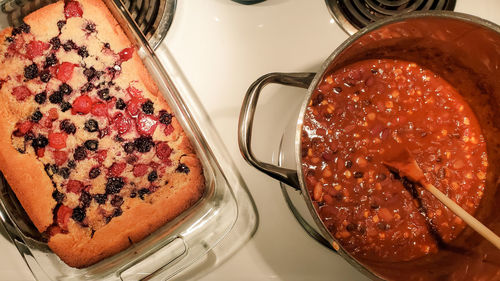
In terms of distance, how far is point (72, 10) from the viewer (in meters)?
1.29

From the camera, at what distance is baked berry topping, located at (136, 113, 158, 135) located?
128cm

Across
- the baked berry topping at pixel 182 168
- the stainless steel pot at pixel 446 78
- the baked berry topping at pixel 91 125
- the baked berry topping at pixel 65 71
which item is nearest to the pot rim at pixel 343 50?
the stainless steel pot at pixel 446 78

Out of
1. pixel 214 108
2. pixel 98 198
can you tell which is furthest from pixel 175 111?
pixel 98 198

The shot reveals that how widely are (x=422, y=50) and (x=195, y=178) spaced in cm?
85

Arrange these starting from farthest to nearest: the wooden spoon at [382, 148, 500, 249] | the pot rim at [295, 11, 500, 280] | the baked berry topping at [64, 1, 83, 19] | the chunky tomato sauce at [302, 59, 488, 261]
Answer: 1. the baked berry topping at [64, 1, 83, 19]
2. the chunky tomato sauce at [302, 59, 488, 261]
3. the wooden spoon at [382, 148, 500, 249]
4. the pot rim at [295, 11, 500, 280]

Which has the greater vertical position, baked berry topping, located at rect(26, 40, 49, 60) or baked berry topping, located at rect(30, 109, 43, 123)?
baked berry topping, located at rect(26, 40, 49, 60)

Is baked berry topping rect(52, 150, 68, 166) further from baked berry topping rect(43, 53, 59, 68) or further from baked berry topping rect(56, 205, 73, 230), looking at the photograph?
baked berry topping rect(43, 53, 59, 68)

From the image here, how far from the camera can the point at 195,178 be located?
1322mm

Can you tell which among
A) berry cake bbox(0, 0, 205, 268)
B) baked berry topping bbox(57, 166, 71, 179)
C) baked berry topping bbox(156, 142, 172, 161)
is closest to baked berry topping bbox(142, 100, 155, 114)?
berry cake bbox(0, 0, 205, 268)

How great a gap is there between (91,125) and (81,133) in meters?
0.05

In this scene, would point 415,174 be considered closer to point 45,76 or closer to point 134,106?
point 134,106

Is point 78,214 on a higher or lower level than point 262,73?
lower

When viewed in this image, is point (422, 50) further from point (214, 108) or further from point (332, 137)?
point (214, 108)

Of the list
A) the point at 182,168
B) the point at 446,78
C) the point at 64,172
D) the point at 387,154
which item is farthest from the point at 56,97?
the point at 446,78
